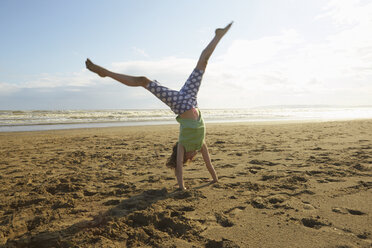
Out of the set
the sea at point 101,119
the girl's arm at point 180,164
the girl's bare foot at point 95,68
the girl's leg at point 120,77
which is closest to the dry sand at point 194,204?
the girl's arm at point 180,164

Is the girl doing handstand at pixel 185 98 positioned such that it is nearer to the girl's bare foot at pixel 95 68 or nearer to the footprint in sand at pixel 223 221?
the girl's bare foot at pixel 95 68

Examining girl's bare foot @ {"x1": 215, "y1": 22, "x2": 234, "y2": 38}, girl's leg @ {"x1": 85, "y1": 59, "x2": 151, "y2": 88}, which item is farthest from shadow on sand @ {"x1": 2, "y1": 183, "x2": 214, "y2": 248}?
girl's bare foot @ {"x1": 215, "y1": 22, "x2": 234, "y2": 38}

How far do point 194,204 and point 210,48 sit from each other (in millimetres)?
2084

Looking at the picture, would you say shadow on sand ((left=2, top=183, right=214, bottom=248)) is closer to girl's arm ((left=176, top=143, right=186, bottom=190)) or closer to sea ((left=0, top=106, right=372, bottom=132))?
girl's arm ((left=176, top=143, right=186, bottom=190))

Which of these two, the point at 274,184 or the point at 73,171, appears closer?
the point at 274,184

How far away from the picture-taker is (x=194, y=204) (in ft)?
9.75

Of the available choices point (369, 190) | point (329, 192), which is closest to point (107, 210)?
point (329, 192)

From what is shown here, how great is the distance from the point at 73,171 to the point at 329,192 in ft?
14.6

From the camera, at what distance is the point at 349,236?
84.0 inches

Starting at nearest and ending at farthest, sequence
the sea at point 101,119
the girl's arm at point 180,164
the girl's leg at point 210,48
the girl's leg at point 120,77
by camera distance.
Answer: the girl's leg at point 120,77 → the girl's leg at point 210,48 → the girl's arm at point 180,164 → the sea at point 101,119

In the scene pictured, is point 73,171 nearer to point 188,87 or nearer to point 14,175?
point 14,175

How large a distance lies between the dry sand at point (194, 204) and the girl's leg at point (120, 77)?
1.50 meters

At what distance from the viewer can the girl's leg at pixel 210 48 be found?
334 centimetres

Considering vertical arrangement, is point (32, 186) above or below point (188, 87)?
below
